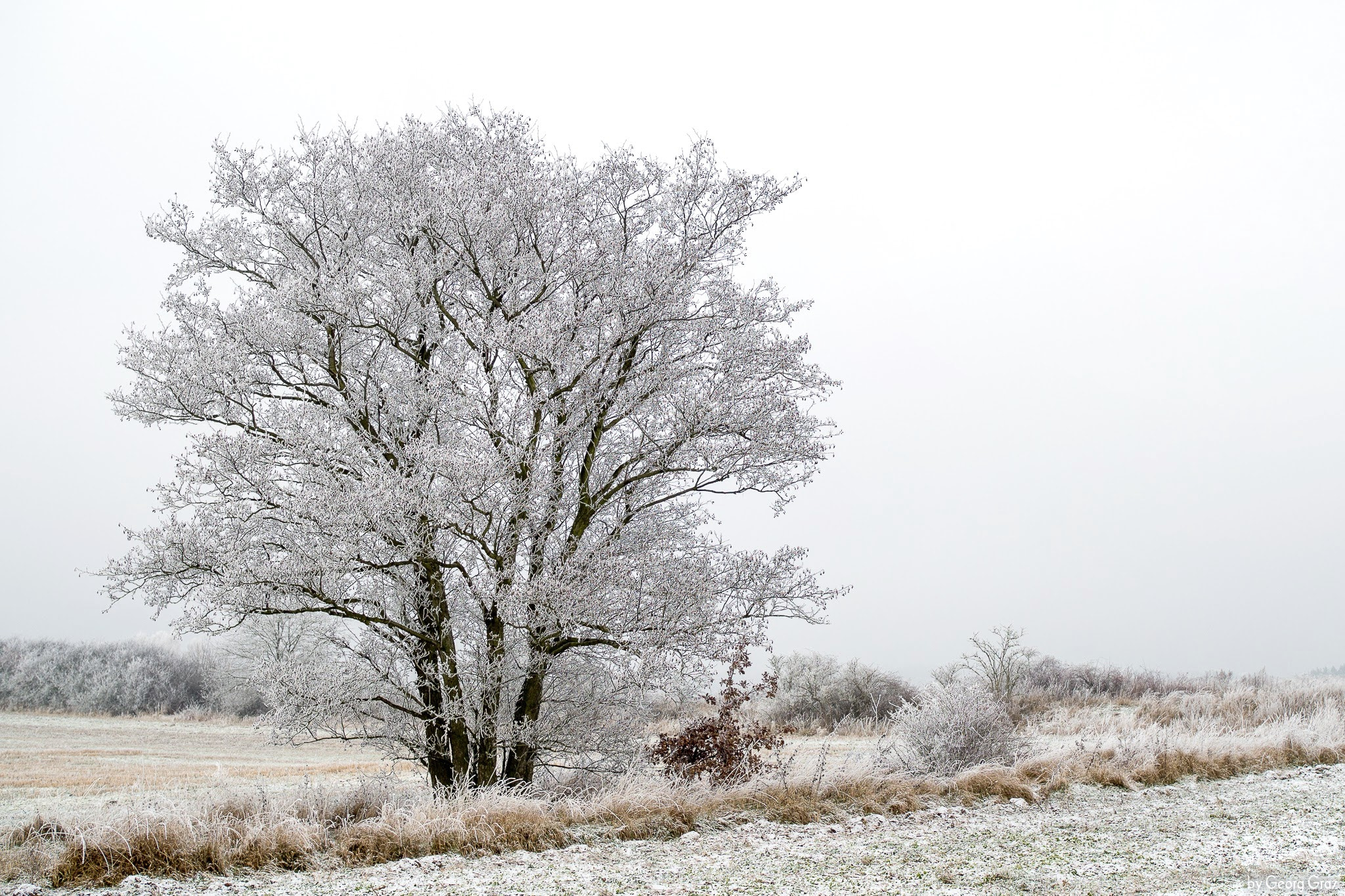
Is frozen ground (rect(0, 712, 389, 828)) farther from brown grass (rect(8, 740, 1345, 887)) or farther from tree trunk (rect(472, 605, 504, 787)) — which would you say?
tree trunk (rect(472, 605, 504, 787))

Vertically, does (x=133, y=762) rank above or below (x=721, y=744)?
below

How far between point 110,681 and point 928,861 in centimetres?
3243

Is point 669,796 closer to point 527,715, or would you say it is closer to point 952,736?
point 527,715

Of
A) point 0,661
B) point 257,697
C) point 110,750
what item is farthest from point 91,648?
point 110,750

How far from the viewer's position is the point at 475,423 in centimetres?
757

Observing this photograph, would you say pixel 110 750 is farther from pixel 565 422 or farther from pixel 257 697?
pixel 565 422

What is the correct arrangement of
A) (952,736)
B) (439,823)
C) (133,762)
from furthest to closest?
(133,762) → (952,736) → (439,823)

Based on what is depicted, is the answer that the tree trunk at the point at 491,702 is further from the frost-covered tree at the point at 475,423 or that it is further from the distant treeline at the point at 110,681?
the distant treeline at the point at 110,681

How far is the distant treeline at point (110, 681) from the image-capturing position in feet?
96.0

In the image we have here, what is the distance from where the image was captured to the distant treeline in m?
29.3

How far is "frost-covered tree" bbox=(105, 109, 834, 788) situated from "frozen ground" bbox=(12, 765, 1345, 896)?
5.73 feet

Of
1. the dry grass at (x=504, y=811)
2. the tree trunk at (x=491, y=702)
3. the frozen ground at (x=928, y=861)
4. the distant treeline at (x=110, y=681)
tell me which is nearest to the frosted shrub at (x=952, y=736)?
the dry grass at (x=504, y=811)

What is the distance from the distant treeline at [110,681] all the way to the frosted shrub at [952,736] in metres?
24.8

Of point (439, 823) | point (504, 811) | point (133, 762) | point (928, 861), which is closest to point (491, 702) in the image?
point (504, 811)
